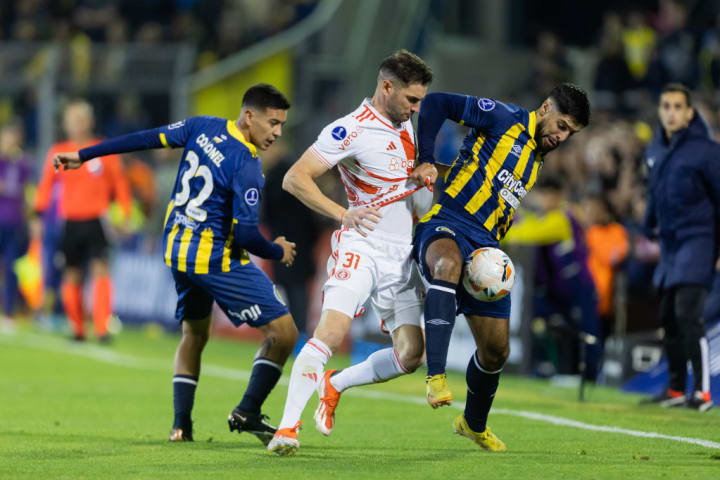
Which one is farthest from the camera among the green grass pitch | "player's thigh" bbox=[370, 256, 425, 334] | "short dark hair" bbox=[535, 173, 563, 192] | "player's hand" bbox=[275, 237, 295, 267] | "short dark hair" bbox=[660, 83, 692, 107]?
"short dark hair" bbox=[535, 173, 563, 192]

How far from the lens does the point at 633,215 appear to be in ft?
43.7

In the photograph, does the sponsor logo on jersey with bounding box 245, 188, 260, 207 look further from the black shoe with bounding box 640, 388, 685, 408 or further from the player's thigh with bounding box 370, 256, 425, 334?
the black shoe with bounding box 640, 388, 685, 408

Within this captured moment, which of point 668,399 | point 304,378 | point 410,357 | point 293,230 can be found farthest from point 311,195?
point 293,230

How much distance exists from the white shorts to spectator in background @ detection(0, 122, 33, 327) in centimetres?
1197

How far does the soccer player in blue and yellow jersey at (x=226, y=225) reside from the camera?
279 inches

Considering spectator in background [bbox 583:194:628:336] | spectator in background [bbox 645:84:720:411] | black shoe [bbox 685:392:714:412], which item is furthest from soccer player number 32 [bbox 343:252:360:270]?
spectator in background [bbox 583:194:628:336]

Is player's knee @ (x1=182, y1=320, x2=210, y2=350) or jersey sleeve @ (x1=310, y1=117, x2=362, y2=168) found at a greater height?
jersey sleeve @ (x1=310, y1=117, x2=362, y2=168)

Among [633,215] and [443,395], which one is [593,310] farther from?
[443,395]

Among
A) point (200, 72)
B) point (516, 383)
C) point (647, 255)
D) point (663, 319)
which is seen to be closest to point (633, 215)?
point (647, 255)

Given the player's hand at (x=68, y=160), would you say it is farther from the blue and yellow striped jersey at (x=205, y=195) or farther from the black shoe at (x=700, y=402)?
the black shoe at (x=700, y=402)

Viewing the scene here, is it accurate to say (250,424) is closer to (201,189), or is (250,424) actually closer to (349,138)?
(201,189)

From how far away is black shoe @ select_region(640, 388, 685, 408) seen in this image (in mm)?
9258

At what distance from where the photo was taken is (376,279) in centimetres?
683

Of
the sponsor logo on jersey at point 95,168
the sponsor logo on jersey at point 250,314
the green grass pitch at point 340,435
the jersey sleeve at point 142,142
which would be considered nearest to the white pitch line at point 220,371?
the green grass pitch at point 340,435
